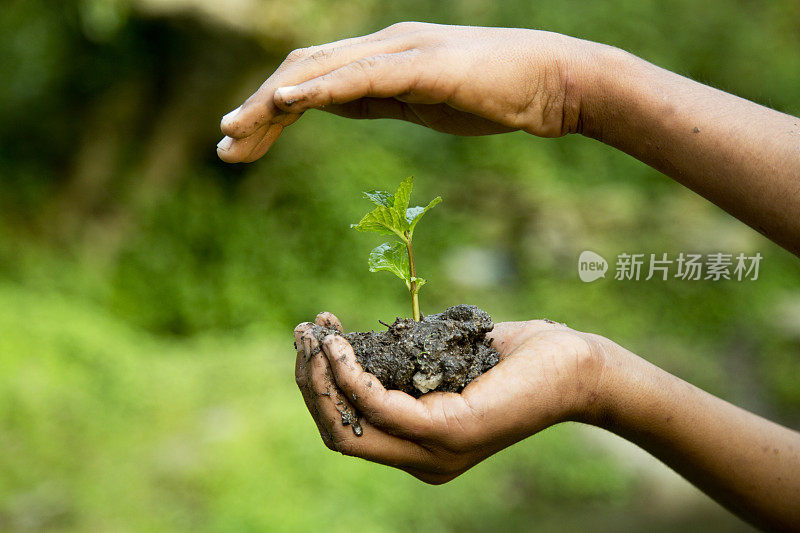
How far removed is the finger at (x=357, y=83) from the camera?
134cm

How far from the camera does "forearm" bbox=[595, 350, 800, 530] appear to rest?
5.26ft

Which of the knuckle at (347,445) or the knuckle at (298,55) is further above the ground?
the knuckle at (298,55)

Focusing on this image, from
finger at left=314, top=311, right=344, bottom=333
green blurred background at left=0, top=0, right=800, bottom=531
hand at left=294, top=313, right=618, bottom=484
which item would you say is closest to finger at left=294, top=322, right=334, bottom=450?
hand at left=294, top=313, right=618, bottom=484

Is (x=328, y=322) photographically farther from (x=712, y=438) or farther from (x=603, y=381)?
(x=712, y=438)

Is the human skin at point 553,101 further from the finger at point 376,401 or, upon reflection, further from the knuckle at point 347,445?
the knuckle at point 347,445

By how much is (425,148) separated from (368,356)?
4.48 m

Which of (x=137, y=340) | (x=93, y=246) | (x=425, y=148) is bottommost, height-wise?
(x=137, y=340)

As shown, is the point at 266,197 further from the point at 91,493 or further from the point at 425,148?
the point at 91,493

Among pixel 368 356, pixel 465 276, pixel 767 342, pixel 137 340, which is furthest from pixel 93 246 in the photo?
pixel 767 342

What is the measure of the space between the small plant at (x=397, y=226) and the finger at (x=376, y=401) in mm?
319

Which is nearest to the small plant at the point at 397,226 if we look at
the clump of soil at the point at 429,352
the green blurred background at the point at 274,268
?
the clump of soil at the point at 429,352

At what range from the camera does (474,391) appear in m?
1.45
